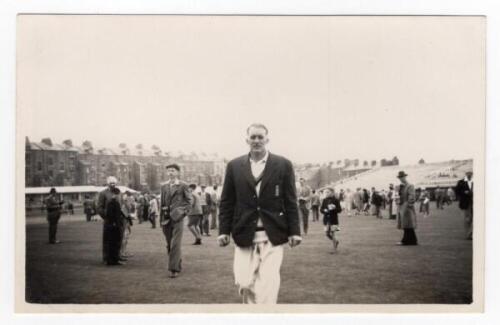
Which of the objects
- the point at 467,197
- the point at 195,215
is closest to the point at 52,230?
the point at 195,215

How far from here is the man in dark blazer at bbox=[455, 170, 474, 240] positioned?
Answer: 929 centimetres

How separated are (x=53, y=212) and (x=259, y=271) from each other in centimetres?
277

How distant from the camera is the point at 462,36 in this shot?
9258mm

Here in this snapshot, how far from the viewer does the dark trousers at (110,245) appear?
9.41 metres

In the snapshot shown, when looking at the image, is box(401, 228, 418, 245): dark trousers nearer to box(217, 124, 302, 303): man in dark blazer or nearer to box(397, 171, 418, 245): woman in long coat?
box(397, 171, 418, 245): woman in long coat

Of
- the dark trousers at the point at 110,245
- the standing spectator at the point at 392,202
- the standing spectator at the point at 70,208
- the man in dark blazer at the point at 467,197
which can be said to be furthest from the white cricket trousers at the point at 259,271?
the man in dark blazer at the point at 467,197

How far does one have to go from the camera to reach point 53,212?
920 cm

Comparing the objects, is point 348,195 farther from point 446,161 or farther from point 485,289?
point 485,289

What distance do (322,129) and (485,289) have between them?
9.70 feet

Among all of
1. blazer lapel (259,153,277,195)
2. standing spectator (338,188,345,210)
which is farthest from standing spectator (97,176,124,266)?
standing spectator (338,188,345,210)

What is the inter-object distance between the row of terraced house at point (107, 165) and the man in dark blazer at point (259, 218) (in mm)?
422

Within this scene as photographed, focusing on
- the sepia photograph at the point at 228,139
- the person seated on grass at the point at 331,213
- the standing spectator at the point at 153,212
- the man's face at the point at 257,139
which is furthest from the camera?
the standing spectator at the point at 153,212

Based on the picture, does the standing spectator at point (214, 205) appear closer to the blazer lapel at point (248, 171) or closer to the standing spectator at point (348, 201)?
the blazer lapel at point (248, 171)
